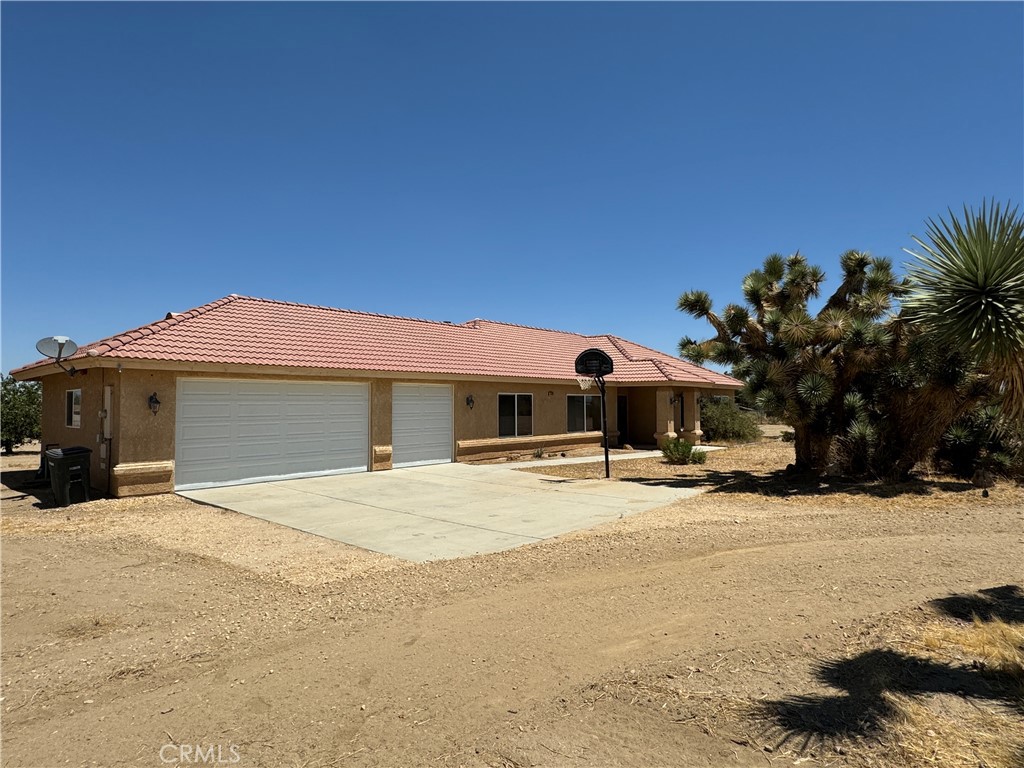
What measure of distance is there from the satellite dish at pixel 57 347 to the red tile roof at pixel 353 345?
0.19 metres

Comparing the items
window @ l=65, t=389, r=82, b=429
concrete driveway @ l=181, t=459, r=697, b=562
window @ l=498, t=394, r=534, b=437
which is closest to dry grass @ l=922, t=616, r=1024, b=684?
concrete driveway @ l=181, t=459, r=697, b=562

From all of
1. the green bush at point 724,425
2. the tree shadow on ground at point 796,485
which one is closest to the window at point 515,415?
the tree shadow on ground at point 796,485

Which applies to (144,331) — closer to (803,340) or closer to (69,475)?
(69,475)

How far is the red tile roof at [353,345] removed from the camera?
14.2 m

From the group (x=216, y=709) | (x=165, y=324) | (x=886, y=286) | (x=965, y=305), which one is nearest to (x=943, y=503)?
(x=886, y=286)

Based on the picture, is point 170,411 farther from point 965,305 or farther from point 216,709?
point 965,305

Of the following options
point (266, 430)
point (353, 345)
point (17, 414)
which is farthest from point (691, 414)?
point (17, 414)

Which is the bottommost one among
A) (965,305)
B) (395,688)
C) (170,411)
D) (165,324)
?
(395,688)

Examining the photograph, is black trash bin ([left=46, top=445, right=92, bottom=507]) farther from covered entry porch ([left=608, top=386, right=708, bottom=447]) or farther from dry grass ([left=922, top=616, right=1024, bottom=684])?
covered entry porch ([left=608, top=386, right=708, bottom=447])

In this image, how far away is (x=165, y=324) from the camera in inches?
587

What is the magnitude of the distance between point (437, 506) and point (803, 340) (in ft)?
30.0

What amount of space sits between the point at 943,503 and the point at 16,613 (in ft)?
45.4

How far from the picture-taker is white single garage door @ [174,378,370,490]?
14.0 metres

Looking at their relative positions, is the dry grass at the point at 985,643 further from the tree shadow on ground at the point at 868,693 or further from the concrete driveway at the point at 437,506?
the concrete driveway at the point at 437,506
